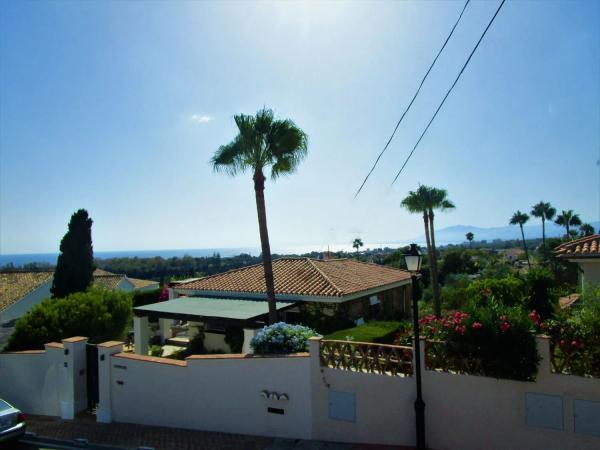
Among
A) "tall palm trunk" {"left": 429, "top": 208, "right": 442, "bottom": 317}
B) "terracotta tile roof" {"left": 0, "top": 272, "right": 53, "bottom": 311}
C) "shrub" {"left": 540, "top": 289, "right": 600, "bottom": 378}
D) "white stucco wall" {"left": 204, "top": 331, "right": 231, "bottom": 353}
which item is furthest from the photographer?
"terracotta tile roof" {"left": 0, "top": 272, "right": 53, "bottom": 311}

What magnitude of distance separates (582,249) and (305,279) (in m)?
11.7

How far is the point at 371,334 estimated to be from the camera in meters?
12.2

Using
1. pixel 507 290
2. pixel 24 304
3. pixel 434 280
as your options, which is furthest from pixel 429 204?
pixel 24 304

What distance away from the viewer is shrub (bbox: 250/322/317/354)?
9.52m

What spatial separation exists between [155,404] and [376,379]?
6.15 m

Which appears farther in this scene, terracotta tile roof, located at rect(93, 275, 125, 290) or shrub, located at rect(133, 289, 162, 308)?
terracotta tile roof, located at rect(93, 275, 125, 290)

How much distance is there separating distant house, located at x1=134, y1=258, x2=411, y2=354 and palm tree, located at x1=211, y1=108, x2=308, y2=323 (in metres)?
2.86

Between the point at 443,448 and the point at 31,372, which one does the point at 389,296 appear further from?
the point at 31,372

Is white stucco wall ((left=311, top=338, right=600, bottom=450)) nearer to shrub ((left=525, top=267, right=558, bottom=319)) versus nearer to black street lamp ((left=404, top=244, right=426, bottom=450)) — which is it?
black street lamp ((left=404, top=244, right=426, bottom=450))

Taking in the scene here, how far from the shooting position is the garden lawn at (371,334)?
11609 mm

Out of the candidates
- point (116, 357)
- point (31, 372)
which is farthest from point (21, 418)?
point (31, 372)

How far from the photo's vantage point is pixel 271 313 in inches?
495

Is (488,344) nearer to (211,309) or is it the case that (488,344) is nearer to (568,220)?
(211,309)

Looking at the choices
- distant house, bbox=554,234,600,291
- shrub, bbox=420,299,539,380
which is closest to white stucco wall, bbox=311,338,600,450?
shrub, bbox=420,299,539,380
